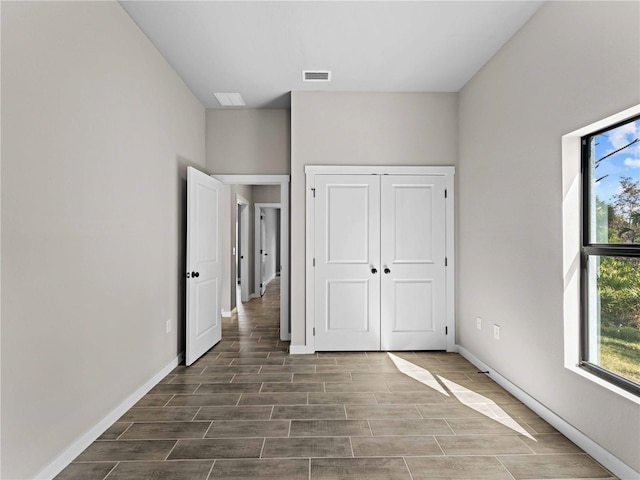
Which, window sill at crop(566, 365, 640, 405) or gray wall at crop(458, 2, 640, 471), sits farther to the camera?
gray wall at crop(458, 2, 640, 471)

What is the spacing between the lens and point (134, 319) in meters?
2.85

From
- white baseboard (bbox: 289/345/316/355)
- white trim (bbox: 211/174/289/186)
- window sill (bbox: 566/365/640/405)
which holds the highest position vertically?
white trim (bbox: 211/174/289/186)

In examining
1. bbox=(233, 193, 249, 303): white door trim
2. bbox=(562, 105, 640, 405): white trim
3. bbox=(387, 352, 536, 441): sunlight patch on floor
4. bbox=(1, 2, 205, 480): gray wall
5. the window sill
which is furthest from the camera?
bbox=(233, 193, 249, 303): white door trim

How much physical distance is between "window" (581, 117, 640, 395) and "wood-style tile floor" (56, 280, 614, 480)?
1.93 feet

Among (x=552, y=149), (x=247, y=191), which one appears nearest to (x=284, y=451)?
(x=552, y=149)

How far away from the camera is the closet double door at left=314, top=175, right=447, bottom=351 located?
4.16 meters

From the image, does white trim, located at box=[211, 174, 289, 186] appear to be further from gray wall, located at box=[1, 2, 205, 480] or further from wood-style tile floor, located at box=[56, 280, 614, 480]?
wood-style tile floor, located at box=[56, 280, 614, 480]

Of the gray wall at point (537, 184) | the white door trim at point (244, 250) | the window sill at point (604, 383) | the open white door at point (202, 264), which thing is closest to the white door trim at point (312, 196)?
the gray wall at point (537, 184)

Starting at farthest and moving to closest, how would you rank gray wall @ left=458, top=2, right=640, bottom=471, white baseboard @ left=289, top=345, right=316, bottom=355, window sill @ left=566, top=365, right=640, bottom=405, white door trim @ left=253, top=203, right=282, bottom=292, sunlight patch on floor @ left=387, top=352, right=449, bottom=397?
white door trim @ left=253, top=203, right=282, bottom=292 < white baseboard @ left=289, top=345, right=316, bottom=355 < sunlight patch on floor @ left=387, top=352, right=449, bottom=397 < gray wall @ left=458, top=2, right=640, bottom=471 < window sill @ left=566, top=365, right=640, bottom=405

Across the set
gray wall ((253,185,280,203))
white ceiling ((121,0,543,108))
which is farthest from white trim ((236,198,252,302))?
white ceiling ((121,0,543,108))

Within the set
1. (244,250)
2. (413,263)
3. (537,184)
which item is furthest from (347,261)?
(244,250)

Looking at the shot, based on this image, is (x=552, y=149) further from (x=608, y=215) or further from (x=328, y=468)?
(x=328, y=468)

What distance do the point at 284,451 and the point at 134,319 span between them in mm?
1493

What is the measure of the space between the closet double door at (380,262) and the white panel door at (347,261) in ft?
0.04
